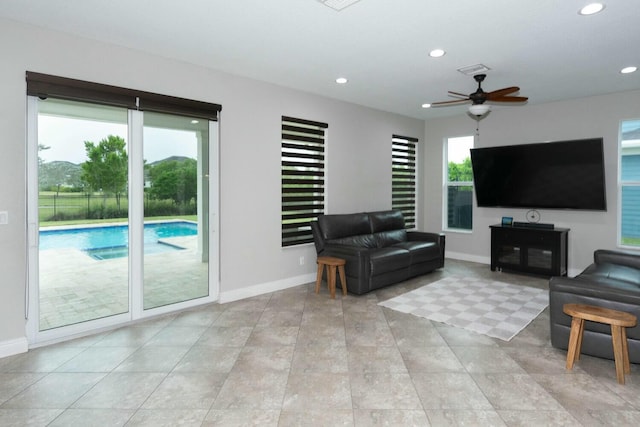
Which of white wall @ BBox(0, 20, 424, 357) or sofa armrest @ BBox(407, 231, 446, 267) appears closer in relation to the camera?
white wall @ BBox(0, 20, 424, 357)

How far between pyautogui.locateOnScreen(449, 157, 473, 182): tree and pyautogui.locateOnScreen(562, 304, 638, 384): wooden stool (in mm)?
4587

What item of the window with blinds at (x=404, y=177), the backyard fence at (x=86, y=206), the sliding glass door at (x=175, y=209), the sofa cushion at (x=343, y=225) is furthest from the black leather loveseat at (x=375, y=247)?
the backyard fence at (x=86, y=206)

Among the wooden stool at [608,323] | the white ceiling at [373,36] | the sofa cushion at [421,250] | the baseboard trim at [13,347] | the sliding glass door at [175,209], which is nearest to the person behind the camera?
the wooden stool at [608,323]

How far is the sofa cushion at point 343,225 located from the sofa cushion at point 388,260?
→ 23.1 inches

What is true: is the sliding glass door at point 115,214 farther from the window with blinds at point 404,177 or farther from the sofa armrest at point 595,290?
the window with blinds at point 404,177

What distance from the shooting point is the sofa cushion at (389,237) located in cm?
586

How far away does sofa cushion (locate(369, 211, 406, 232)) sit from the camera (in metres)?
6.01

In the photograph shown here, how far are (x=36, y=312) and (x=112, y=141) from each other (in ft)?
5.61

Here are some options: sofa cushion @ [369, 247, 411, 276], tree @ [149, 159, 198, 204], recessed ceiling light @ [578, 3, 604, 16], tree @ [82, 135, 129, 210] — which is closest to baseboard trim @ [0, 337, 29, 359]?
tree @ [82, 135, 129, 210]

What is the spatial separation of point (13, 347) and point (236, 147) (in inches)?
114

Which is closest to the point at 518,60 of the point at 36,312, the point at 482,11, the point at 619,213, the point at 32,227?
the point at 482,11

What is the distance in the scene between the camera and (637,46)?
3.62 metres

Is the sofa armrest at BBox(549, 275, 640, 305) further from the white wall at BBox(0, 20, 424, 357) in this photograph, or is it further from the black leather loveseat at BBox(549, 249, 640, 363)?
the white wall at BBox(0, 20, 424, 357)

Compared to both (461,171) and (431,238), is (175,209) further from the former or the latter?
(461,171)
